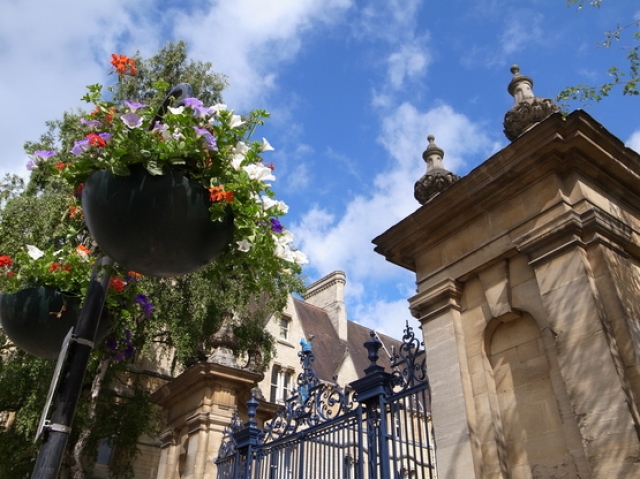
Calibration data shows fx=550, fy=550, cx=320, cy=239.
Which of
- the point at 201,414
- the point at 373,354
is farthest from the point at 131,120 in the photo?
the point at 201,414

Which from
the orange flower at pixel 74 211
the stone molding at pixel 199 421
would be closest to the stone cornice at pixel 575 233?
the orange flower at pixel 74 211

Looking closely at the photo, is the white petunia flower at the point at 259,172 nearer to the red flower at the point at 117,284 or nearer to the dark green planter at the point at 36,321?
the red flower at the point at 117,284

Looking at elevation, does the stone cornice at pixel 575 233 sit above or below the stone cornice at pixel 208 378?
below

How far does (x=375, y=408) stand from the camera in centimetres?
578

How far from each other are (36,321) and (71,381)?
2.45 feet

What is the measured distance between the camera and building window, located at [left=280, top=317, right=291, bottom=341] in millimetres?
26380

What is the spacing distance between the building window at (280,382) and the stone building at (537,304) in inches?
758

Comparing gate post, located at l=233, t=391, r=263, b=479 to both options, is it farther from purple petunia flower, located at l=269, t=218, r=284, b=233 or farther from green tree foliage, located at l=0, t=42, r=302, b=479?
purple petunia flower, located at l=269, t=218, r=284, b=233

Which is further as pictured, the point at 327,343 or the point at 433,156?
the point at 327,343

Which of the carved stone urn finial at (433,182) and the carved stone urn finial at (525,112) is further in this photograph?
the carved stone urn finial at (433,182)

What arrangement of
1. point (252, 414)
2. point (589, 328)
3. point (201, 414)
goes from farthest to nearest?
1. point (201, 414)
2. point (252, 414)
3. point (589, 328)

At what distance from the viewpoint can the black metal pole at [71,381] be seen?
2.01m

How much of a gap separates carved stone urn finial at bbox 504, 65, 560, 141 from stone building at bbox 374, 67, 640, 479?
0.01 meters

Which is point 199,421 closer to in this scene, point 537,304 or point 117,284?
point 537,304
